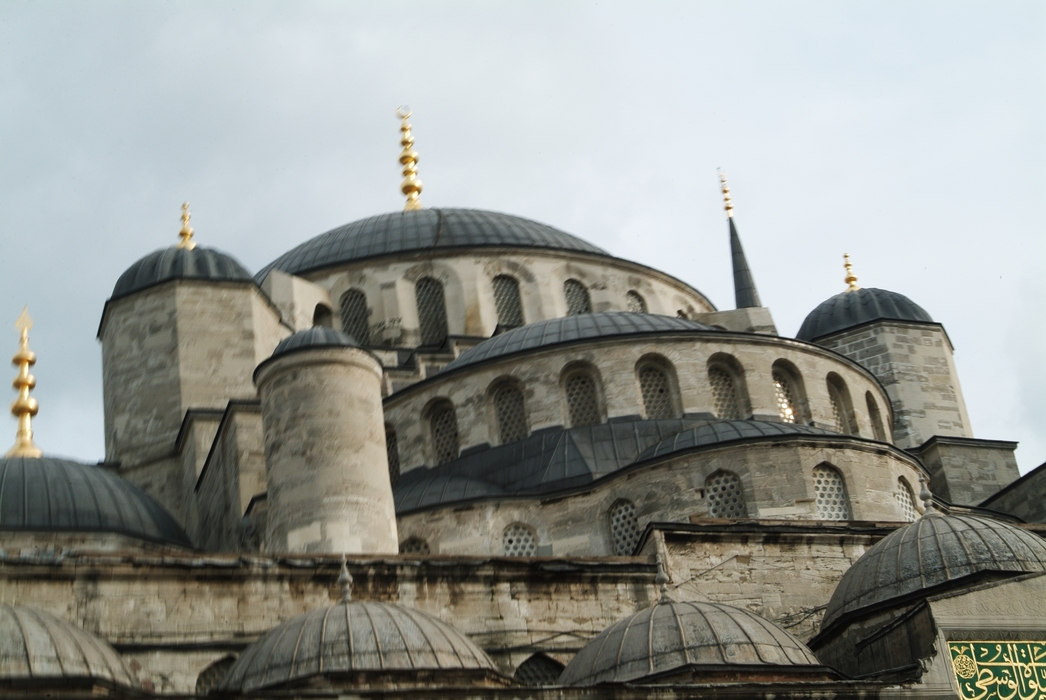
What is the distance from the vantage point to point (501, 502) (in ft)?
75.1

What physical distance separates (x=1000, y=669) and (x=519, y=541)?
803cm

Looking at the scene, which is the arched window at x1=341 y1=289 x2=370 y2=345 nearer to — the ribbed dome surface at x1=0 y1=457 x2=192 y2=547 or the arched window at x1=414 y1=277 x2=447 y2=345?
the arched window at x1=414 y1=277 x2=447 y2=345

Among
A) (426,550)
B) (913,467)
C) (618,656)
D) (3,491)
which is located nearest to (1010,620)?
(618,656)

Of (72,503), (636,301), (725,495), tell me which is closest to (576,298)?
(636,301)

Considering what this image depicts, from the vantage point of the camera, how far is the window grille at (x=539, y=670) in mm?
18500

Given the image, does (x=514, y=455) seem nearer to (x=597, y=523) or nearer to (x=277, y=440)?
(x=597, y=523)

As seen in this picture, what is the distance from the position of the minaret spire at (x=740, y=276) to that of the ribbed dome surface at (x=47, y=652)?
24.9m

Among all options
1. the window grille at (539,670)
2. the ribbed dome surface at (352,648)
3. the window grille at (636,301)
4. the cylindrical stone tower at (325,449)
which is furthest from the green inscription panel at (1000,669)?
the window grille at (636,301)

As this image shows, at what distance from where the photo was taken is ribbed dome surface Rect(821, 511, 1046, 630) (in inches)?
691

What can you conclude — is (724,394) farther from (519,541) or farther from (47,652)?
(47,652)

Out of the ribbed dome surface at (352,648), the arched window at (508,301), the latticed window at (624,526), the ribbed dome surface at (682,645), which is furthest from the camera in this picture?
the arched window at (508,301)

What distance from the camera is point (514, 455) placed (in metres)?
24.6

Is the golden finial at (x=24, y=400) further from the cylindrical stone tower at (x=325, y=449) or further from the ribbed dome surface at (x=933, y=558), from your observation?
the ribbed dome surface at (x=933, y=558)

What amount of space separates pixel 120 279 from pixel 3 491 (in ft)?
27.1
